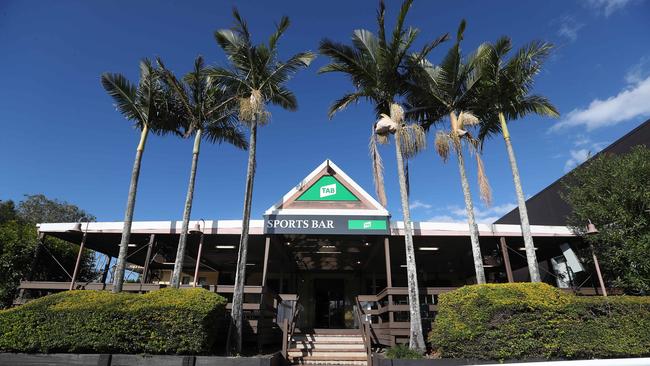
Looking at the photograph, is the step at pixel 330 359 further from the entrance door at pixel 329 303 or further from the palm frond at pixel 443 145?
the entrance door at pixel 329 303

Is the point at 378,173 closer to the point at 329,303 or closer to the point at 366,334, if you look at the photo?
the point at 366,334

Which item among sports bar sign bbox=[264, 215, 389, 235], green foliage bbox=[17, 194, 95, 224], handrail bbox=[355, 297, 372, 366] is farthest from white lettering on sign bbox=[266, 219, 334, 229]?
green foliage bbox=[17, 194, 95, 224]

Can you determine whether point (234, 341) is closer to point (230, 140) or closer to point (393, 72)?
point (230, 140)

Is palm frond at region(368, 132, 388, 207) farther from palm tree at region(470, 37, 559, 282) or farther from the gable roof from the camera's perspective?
the gable roof

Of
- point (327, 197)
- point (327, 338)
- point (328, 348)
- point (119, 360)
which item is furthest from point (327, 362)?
point (119, 360)

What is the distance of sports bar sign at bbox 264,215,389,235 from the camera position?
1077cm

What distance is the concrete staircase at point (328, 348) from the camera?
967cm

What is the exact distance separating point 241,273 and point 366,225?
12.9 feet

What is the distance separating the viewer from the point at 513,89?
1061cm

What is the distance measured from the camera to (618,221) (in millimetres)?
9414

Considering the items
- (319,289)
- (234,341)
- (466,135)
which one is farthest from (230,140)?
(319,289)

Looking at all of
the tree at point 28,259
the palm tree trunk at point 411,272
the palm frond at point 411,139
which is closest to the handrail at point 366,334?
the palm tree trunk at point 411,272

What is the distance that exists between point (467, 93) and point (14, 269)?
575 inches

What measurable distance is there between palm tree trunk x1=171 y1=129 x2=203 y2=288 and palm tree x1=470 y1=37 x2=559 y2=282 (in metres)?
8.63
